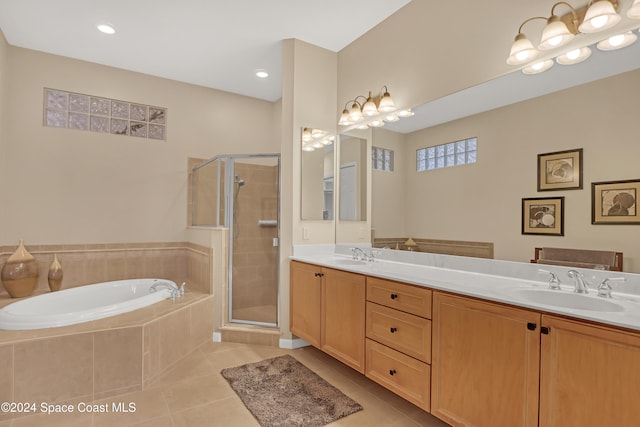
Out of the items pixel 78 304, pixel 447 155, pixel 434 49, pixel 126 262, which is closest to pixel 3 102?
pixel 126 262


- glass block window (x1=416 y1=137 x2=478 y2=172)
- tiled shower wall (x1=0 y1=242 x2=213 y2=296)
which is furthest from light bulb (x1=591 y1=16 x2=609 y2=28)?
tiled shower wall (x1=0 y1=242 x2=213 y2=296)

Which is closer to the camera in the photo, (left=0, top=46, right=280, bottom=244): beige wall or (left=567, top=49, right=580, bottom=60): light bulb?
(left=567, top=49, right=580, bottom=60): light bulb

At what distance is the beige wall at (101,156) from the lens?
3.04m

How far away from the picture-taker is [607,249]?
4.74ft

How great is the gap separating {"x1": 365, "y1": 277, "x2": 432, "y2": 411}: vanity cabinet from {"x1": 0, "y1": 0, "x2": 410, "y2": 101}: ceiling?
2.11 metres

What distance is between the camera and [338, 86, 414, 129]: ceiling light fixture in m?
2.51

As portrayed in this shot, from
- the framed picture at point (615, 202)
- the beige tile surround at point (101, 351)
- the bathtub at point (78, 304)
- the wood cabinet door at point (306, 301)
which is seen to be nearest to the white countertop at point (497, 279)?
the wood cabinet door at point (306, 301)

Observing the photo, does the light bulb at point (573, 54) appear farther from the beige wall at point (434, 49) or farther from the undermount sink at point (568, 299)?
the undermount sink at point (568, 299)

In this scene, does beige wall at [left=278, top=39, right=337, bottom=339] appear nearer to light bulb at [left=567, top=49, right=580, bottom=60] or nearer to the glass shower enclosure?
the glass shower enclosure

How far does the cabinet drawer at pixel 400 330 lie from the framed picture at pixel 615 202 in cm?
92

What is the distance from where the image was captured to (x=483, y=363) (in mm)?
1375

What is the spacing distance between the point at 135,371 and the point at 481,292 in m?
2.15

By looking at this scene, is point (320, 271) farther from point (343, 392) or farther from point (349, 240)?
point (343, 392)

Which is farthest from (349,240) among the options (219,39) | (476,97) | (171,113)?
(171,113)
